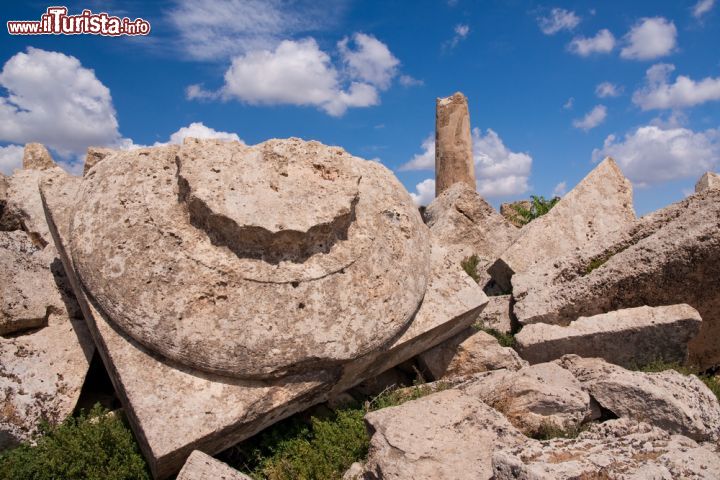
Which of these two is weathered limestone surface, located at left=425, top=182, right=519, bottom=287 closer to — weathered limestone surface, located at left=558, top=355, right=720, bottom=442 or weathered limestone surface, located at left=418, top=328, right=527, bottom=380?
weathered limestone surface, located at left=418, top=328, right=527, bottom=380

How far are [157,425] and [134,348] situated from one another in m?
0.53

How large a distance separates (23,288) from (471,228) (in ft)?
18.4

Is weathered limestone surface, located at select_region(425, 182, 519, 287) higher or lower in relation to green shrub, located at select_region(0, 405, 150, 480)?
higher

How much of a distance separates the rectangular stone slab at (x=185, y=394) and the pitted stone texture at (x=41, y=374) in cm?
41

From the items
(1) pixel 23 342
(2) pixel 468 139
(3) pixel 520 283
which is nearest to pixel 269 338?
(1) pixel 23 342

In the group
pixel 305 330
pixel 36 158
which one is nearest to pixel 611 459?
pixel 305 330

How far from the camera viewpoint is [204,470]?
2.95 metres

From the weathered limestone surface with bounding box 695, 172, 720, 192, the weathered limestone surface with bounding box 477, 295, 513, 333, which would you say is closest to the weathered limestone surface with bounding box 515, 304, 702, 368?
the weathered limestone surface with bounding box 477, 295, 513, 333

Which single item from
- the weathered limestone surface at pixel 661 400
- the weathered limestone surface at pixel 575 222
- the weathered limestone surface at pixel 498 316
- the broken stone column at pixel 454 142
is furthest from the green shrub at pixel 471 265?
the broken stone column at pixel 454 142

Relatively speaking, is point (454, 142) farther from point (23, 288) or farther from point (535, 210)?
point (23, 288)

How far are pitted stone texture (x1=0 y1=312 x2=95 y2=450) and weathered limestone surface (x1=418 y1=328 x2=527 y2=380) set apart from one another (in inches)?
102

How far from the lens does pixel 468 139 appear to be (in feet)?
44.0

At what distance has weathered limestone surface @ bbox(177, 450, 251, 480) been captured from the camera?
291 cm

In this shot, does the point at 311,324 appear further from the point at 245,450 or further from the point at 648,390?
the point at 648,390
